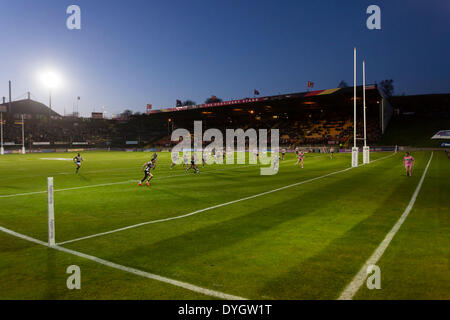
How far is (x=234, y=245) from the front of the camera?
7777 mm

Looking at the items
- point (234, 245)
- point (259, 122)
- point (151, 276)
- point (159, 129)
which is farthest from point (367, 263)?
point (159, 129)

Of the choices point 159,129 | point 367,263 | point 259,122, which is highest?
point 259,122

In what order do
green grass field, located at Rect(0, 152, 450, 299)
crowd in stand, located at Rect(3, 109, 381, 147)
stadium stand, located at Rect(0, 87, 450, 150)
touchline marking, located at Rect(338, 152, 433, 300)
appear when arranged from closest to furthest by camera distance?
touchline marking, located at Rect(338, 152, 433, 300) → green grass field, located at Rect(0, 152, 450, 299) → stadium stand, located at Rect(0, 87, 450, 150) → crowd in stand, located at Rect(3, 109, 381, 147)

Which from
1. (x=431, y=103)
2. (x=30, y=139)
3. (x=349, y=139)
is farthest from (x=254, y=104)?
(x=30, y=139)

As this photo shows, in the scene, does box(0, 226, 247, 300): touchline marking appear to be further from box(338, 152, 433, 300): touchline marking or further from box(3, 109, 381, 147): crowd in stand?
box(3, 109, 381, 147): crowd in stand

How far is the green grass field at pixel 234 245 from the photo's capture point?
548cm

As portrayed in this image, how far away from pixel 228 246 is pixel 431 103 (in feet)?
306

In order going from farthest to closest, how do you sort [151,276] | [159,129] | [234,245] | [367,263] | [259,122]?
[159,129]
[259,122]
[234,245]
[367,263]
[151,276]

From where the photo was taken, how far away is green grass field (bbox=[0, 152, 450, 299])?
5477 mm

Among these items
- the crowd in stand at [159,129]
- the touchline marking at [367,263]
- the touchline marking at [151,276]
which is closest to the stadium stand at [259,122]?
the crowd in stand at [159,129]

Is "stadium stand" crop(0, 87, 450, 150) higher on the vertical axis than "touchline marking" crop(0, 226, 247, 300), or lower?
higher

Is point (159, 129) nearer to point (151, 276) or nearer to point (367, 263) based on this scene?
point (151, 276)

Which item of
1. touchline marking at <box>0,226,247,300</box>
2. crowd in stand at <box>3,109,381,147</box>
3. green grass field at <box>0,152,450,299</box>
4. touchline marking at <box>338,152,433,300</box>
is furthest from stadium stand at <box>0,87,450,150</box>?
touchline marking at <box>0,226,247,300</box>

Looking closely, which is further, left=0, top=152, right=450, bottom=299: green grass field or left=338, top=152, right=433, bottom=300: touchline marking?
left=0, top=152, right=450, bottom=299: green grass field
